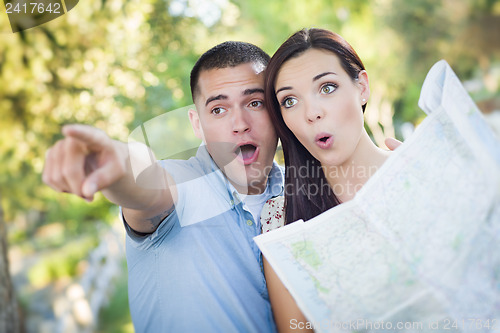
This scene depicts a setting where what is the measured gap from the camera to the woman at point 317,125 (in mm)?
1756

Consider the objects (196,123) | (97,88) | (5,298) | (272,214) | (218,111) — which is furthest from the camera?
(97,88)

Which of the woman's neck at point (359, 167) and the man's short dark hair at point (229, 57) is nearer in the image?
the woman's neck at point (359, 167)

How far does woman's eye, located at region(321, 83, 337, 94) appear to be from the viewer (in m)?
1.76

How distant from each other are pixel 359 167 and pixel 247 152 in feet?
1.80

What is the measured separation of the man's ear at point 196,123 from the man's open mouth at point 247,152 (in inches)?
10.8

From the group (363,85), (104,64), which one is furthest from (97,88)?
(363,85)

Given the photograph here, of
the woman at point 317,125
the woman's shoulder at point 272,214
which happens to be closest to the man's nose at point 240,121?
the woman at point 317,125

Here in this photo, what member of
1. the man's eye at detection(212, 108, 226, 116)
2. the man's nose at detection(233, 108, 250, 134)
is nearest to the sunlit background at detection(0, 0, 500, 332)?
the man's eye at detection(212, 108, 226, 116)

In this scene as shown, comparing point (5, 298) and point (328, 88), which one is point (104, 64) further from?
point (328, 88)

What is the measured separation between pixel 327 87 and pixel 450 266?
2.66 feet

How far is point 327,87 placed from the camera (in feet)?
5.80

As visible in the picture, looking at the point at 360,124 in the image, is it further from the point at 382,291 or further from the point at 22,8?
the point at 22,8

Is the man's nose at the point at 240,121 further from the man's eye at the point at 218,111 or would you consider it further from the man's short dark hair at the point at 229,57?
the man's short dark hair at the point at 229,57

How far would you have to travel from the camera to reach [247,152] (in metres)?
2.10
